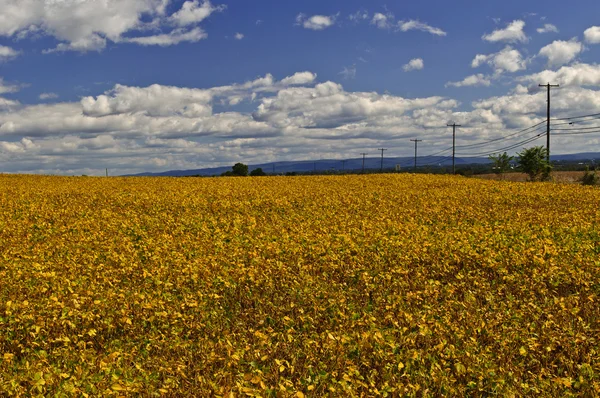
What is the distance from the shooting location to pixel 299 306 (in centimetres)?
1094

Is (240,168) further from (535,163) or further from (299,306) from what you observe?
(299,306)

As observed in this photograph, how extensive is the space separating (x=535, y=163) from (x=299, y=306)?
193ft

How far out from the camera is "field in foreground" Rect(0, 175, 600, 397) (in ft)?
23.9

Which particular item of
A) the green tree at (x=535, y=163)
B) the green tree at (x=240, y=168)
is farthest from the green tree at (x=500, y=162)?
the green tree at (x=240, y=168)

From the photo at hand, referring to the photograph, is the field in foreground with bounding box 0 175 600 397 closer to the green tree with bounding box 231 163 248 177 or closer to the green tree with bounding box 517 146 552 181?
the green tree with bounding box 517 146 552 181

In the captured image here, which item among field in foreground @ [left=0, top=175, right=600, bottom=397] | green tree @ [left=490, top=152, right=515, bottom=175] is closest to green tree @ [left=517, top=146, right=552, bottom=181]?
green tree @ [left=490, top=152, right=515, bottom=175]

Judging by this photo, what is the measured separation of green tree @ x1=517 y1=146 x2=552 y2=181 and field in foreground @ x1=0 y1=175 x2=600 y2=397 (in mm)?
41482

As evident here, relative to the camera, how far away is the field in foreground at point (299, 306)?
7.27 m

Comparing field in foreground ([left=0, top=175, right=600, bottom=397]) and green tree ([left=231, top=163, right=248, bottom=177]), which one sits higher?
green tree ([left=231, top=163, right=248, bottom=177])

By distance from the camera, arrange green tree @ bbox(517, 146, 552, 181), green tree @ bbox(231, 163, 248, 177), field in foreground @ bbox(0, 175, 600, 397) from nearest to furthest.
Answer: field in foreground @ bbox(0, 175, 600, 397) < green tree @ bbox(517, 146, 552, 181) < green tree @ bbox(231, 163, 248, 177)

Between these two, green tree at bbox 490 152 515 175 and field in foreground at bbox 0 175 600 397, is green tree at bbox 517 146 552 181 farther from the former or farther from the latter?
field in foreground at bbox 0 175 600 397

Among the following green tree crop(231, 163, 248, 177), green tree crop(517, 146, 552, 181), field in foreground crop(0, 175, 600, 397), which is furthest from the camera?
green tree crop(231, 163, 248, 177)

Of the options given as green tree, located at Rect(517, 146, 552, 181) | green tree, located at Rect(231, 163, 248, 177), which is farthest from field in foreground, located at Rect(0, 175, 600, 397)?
green tree, located at Rect(231, 163, 248, 177)

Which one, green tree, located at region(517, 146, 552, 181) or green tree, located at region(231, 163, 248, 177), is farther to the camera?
green tree, located at region(231, 163, 248, 177)
